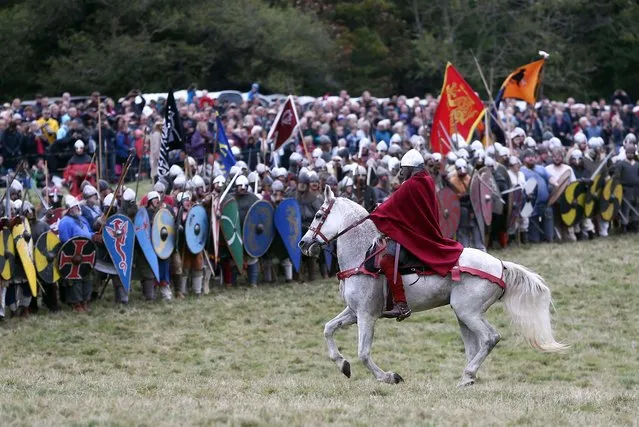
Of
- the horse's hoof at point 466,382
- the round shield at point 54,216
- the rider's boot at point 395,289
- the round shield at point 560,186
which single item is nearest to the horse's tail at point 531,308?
the horse's hoof at point 466,382

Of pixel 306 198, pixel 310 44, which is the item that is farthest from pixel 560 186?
pixel 310 44

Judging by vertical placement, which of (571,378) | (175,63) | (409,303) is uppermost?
(175,63)

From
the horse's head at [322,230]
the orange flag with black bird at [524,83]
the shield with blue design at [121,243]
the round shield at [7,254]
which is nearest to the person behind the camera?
the horse's head at [322,230]

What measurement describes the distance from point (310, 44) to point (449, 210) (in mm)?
21305

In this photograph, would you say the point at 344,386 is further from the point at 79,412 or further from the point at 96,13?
the point at 96,13

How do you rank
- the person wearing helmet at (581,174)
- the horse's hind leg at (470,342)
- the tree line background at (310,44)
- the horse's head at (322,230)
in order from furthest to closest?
the tree line background at (310,44) < the person wearing helmet at (581,174) < the horse's hind leg at (470,342) < the horse's head at (322,230)

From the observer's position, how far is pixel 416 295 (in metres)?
12.7

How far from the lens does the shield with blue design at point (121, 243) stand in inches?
690

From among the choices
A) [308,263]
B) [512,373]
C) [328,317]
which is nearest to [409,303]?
[512,373]

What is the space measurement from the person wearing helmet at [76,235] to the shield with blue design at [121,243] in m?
0.16

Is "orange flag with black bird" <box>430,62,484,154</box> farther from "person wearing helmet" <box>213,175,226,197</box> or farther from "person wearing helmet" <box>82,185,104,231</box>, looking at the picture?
"person wearing helmet" <box>82,185,104,231</box>

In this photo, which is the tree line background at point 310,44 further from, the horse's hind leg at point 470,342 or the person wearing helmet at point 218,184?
the horse's hind leg at point 470,342

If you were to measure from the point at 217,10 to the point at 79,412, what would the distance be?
97.9ft

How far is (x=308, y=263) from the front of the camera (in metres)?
20.5
